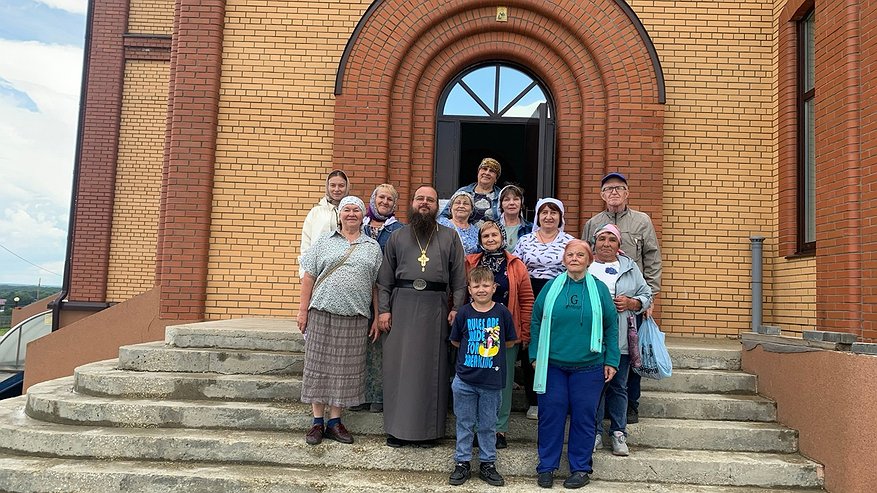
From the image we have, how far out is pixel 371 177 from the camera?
6.55 metres

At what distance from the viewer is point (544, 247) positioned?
4391mm

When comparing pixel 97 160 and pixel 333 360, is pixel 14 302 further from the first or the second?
pixel 333 360

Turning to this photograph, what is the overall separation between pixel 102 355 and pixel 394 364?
509 cm

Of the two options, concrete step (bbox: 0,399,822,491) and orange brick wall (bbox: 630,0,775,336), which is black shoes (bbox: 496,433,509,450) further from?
orange brick wall (bbox: 630,0,775,336)

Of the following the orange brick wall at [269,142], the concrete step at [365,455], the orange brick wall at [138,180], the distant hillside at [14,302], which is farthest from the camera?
the distant hillside at [14,302]

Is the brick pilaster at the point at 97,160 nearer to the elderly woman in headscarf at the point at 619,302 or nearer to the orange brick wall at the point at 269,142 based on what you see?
the orange brick wall at the point at 269,142

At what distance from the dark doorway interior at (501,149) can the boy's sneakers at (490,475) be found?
3556 mm

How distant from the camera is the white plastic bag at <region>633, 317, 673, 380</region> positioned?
166 inches

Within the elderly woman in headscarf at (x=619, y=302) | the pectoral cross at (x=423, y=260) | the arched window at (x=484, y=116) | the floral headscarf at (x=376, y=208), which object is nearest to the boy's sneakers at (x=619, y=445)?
the elderly woman in headscarf at (x=619, y=302)

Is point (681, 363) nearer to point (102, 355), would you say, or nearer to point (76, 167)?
point (102, 355)

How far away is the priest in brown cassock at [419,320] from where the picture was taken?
13.5ft

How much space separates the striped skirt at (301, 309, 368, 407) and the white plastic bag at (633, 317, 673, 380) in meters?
2.00

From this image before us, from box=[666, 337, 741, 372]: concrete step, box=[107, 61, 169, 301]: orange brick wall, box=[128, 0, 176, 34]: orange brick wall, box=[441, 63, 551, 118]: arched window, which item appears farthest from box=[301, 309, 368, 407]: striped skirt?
box=[128, 0, 176, 34]: orange brick wall

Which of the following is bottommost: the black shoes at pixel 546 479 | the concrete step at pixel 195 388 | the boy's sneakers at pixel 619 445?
the black shoes at pixel 546 479
